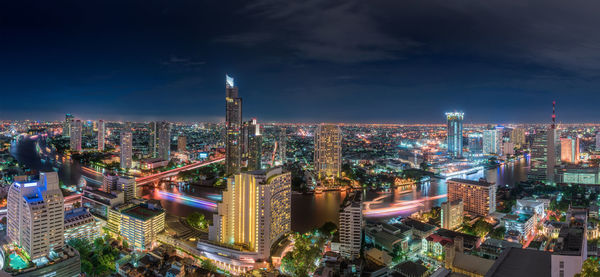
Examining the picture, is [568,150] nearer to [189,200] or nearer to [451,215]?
[451,215]

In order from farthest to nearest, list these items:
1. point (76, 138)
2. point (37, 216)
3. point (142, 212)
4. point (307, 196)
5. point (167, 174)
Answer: point (76, 138)
point (167, 174)
point (307, 196)
point (142, 212)
point (37, 216)

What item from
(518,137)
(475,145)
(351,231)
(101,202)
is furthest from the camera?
(475,145)

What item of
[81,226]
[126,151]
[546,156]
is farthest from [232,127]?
[546,156]

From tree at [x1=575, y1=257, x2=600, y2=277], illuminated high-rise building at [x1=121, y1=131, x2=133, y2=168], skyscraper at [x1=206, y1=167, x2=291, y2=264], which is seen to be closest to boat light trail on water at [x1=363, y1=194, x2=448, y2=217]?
skyscraper at [x1=206, y1=167, x2=291, y2=264]

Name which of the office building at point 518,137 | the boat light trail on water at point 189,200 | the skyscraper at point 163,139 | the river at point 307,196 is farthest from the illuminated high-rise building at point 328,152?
the office building at point 518,137

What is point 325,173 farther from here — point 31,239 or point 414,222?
point 31,239

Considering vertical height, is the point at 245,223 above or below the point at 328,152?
below

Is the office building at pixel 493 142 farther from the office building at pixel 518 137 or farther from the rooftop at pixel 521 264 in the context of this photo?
the rooftop at pixel 521 264
